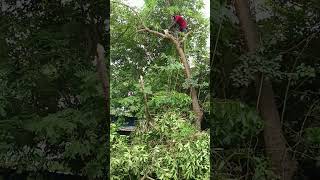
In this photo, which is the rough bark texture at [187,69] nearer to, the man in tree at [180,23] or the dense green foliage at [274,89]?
the man in tree at [180,23]

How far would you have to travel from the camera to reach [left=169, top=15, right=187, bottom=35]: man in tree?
3.19 m

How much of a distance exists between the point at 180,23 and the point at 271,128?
1160mm

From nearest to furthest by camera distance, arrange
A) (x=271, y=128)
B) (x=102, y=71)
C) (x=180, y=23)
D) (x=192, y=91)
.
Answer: (x=271, y=128) → (x=102, y=71) → (x=192, y=91) → (x=180, y=23)

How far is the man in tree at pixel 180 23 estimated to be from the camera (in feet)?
10.5

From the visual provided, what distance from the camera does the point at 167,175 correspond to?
2826 mm

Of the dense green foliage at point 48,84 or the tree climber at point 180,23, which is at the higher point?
the tree climber at point 180,23

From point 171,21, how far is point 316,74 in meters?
1.22

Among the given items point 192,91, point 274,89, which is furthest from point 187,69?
point 274,89

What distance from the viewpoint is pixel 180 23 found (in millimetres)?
3199

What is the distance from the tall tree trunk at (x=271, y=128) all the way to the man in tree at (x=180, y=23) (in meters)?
0.84

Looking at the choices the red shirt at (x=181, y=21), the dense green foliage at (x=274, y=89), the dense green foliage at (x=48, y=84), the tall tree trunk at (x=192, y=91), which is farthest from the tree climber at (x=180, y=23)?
the dense green foliage at (x=274, y=89)

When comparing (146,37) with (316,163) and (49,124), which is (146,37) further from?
(316,163)

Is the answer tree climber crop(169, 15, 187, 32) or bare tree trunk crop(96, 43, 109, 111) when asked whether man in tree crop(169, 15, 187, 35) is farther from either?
bare tree trunk crop(96, 43, 109, 111)

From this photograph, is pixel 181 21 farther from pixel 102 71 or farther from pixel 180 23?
pixel 102 71
